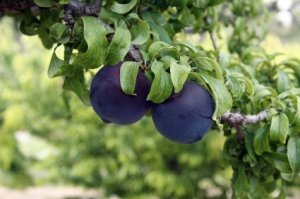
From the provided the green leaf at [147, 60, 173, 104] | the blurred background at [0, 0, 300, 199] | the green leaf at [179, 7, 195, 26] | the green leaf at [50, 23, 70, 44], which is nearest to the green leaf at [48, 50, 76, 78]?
the green leaf at [50, 23, 70, 44]

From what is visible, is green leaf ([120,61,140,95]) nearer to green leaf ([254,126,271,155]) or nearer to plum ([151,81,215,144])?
plum ([151,81,215,144])

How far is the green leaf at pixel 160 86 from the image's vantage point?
662 mm

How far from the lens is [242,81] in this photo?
84 cm

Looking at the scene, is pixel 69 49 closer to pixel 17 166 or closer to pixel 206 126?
pixel 206 126

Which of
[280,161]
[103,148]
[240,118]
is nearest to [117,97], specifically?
[240,118]

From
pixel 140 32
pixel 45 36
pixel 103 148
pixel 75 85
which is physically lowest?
pixel 103 148

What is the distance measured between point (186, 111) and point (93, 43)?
0.46 ft

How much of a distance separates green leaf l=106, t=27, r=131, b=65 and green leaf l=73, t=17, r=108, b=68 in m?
0.01

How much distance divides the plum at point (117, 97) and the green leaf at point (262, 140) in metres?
0.19

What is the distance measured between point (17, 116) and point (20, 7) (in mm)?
3225

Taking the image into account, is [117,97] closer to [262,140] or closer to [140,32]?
[140,32]

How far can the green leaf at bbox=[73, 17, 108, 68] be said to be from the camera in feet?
2.25

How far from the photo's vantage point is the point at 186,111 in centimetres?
70

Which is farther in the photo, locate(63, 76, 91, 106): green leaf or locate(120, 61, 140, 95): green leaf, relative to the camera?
locate(63, 76, 91, 106): green leaf
